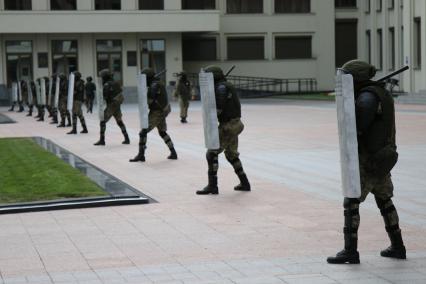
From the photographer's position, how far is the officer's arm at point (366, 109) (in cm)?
735

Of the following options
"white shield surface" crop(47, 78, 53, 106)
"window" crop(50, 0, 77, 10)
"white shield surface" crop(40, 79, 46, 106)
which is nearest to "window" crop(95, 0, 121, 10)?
"window" crop(50, 0, 77, 10)

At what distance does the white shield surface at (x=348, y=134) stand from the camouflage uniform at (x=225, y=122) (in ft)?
15.3

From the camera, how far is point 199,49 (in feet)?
196

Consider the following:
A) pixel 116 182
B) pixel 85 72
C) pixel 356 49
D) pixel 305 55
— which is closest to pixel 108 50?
pixel 85 72

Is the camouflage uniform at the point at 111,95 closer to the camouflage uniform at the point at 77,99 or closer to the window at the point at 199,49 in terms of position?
the camouflage uniform at the point at 77,99

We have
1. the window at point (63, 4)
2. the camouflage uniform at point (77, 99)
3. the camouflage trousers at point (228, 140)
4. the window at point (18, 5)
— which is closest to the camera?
the camouflage trousers at point (228, 140)

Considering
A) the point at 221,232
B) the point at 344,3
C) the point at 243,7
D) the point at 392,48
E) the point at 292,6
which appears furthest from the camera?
the point at 344,3

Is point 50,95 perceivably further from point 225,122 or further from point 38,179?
point 225,122

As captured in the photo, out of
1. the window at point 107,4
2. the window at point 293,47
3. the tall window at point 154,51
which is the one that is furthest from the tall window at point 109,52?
the window at point 293,47

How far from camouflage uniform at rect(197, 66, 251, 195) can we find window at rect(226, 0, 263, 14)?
48.5 meters

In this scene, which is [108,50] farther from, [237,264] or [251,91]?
[237,264]

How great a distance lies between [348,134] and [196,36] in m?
52.9

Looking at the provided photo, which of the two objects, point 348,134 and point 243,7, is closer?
point 348,134

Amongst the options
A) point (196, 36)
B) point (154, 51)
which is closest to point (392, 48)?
point (196, 36)
